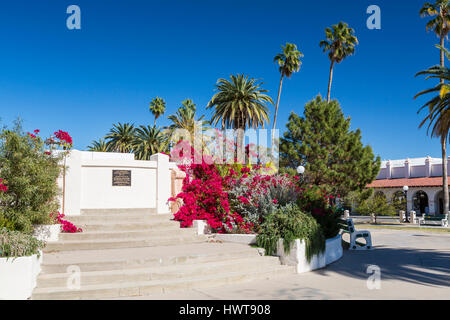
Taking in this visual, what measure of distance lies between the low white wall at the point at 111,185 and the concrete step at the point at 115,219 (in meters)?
0.69

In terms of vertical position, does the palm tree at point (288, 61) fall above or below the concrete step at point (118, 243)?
above

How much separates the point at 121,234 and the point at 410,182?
42.9 m

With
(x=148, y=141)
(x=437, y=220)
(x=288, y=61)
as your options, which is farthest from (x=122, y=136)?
(x=437, y=220)

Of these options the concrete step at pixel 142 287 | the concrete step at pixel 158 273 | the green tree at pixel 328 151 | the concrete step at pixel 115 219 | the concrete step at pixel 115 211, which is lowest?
the concrete step at pixel 142 287

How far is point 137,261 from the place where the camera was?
7773 millimetres

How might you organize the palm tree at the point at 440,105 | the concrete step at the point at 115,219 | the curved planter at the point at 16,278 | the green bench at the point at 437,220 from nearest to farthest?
the curved planter at the point at 16,278 → the concrete step at the point at 115,219 → the palm tree at the point at 440,105 → the green bench at the point at 437,220

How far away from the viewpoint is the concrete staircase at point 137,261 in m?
6.84

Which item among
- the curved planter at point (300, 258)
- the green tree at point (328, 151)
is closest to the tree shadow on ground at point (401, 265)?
the curved planter at point (300, 258)

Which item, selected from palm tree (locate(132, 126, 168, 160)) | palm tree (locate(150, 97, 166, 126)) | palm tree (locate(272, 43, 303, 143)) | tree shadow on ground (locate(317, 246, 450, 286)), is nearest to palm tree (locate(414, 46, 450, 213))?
tree shadow on ground (locate(317, 246, 450, 286))

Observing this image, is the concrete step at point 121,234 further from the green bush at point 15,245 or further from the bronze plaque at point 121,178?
the green bush at point 15,245

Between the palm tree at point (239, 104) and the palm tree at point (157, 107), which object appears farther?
the palm tree at point (157, 107)

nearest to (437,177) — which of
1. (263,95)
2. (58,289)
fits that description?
(263,95)

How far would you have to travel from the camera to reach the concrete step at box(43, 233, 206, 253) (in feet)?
30.3

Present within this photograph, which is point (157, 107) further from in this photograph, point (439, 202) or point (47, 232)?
point (47, 232)
